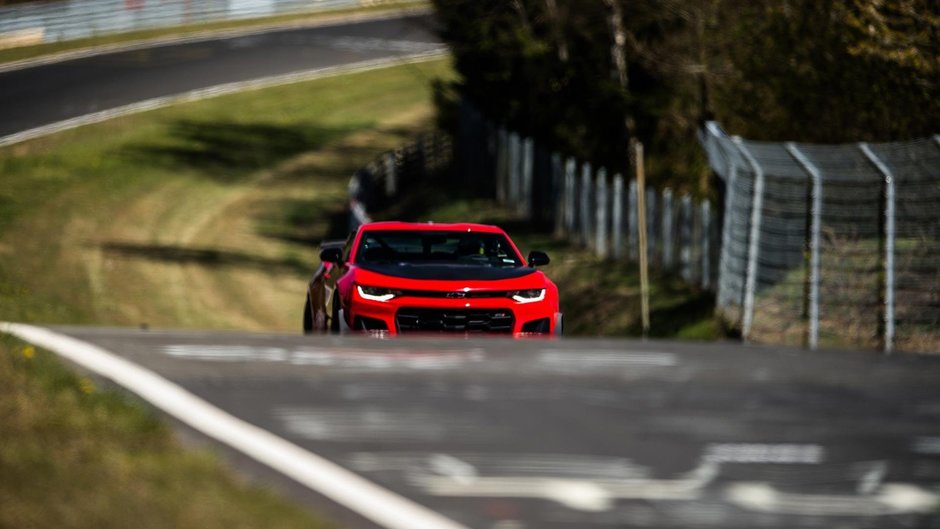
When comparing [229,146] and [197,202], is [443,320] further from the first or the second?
[229,146]

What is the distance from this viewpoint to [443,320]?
1395 centimetres

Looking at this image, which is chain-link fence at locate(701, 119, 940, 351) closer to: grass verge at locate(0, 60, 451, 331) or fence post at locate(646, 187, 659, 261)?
fence post at locate(646, 187, 659, 261)

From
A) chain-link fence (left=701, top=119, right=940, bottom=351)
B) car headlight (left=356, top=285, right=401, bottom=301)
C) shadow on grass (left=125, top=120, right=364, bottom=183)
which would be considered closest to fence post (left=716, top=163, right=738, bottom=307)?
chain-link fence (left=701, top=119, right=940, bottom=351)

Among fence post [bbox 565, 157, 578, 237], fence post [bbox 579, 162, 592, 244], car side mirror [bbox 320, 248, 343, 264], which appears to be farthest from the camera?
fence post [bbox 565, 157, 578, 237]

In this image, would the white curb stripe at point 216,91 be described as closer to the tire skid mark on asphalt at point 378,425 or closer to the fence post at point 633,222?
the fence post at point 633,222

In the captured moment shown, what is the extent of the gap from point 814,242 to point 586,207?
508 inches

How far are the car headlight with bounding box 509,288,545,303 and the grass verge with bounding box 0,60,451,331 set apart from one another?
1099 cm

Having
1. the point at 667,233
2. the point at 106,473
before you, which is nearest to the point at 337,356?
the point at 106,473

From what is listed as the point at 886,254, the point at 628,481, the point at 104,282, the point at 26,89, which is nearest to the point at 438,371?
the point at 628,481

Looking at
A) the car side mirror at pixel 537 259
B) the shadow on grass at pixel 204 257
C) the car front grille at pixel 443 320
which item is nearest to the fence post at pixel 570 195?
the shadow on grass at pixel 204 257

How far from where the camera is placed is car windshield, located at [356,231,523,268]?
1515 centimetres

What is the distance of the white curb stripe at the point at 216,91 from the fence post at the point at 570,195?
1847cm

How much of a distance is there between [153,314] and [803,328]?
40.4ft

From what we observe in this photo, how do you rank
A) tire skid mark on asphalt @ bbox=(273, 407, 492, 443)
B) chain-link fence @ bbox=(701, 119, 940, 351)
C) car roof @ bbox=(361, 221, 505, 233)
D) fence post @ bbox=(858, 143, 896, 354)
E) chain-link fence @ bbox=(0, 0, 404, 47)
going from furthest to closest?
chain-link fence @ bbox=(0, 0, 404, 47) → chain-link fence @ bbox=(701, 119, 940, 351) → fence post @ bbox=(858, 143, 896, 354) → car roof @ bbox=(361, 221, 505, 233) → tire skid mark on asphalt @ bbox=(273, 407, 492, 443)
